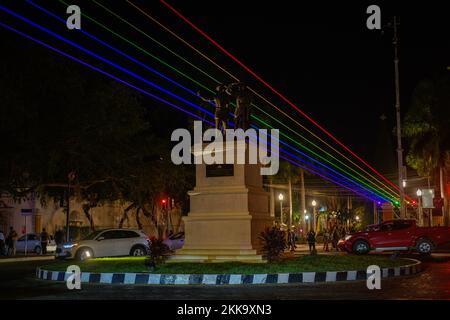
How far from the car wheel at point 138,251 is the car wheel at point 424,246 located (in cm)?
1229

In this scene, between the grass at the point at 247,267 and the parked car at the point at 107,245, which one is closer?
the grass at the point at 247,267

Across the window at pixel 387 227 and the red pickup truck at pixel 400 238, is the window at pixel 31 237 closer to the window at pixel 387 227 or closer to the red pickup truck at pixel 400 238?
the red pickup truck at pixel 400 238

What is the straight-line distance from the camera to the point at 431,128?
4388cm

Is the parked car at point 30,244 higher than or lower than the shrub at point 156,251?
lower

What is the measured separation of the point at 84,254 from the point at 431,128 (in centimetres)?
2762

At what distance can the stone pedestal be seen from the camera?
18578 mm

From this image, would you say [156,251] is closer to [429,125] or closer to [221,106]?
[221,106]

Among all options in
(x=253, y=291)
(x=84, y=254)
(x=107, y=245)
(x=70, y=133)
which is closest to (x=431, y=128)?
(x=70, y=133)

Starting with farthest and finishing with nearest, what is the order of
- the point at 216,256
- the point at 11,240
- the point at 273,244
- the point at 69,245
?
the point at 11,240 < the point at 69,245 < the point at 216,256 < the point at 273,244

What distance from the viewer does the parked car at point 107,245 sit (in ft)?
87.0

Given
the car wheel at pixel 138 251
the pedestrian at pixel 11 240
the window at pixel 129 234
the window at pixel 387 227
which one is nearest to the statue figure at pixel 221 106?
the window at pixel 129 234

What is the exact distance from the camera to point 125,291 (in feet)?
46.6

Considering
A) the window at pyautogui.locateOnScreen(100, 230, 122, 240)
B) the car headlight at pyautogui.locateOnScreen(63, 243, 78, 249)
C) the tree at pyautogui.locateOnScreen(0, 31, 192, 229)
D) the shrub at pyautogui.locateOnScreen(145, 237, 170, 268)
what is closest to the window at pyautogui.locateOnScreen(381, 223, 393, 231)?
the window at pyautogui.locateOnScreen(100, 230, 122, 240)
